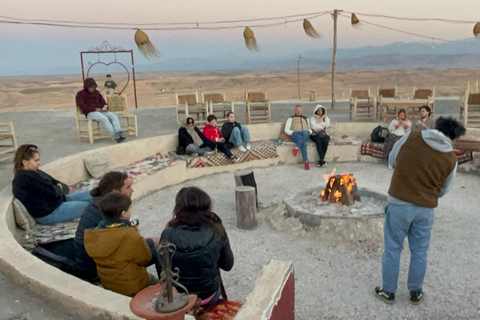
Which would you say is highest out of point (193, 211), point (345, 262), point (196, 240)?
point (193, 211)

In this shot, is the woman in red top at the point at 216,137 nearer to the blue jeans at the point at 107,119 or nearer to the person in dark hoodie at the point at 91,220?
the blue jeans at the point at 107,119

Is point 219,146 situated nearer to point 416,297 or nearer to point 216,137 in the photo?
point 216,137

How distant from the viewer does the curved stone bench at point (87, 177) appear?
100 inches

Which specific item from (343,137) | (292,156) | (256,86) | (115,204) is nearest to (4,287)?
(115,204)

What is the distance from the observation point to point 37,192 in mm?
4527

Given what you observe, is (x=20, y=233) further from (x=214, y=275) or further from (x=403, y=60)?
(x=403, y=60)

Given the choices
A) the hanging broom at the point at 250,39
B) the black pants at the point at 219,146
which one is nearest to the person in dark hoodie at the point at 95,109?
the black pants at the point at 219,146

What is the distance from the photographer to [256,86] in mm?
42406

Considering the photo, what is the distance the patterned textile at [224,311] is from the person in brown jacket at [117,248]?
1.87 feet

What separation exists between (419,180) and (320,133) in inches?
203

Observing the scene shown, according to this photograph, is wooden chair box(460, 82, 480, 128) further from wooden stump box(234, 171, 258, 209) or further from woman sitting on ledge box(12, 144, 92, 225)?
woman sitting on ledge box(12, 144, 92, 225)

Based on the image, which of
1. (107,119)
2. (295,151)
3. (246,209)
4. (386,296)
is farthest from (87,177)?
(386,296)

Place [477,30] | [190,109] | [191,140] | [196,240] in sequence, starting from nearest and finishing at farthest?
[196,240] < [191,140] < [190,109] < [477,30]

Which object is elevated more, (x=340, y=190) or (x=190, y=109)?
(x=190, y=109)
